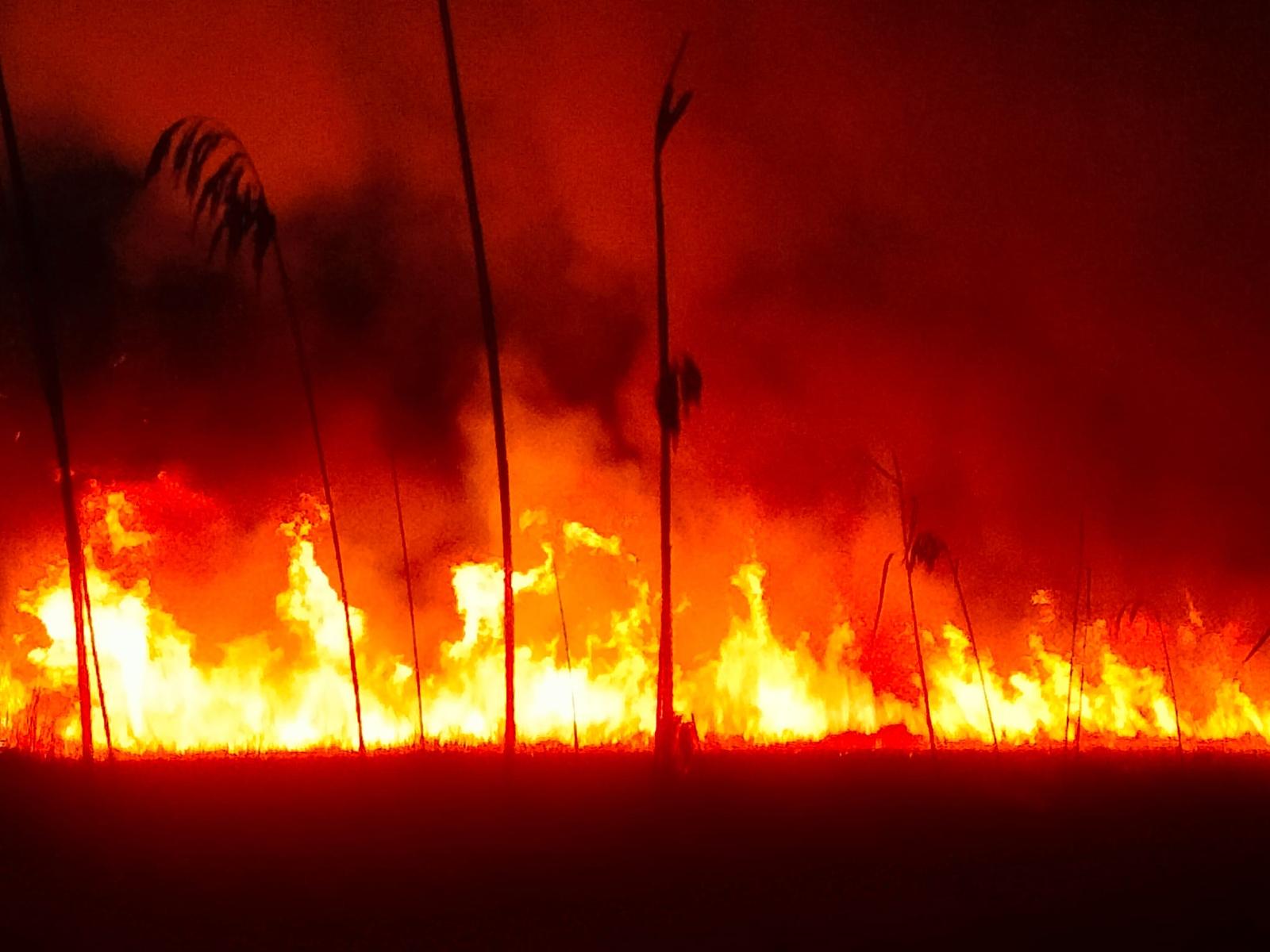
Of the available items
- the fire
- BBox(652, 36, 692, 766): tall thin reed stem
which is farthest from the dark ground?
the fire

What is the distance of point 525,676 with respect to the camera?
2044 inches

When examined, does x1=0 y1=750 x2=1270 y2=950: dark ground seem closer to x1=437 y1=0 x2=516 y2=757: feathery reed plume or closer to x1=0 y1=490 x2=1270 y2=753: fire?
x1=437 y1=0 x2=516 y2=757: feathery reed plume

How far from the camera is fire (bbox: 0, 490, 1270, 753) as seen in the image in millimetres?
46969

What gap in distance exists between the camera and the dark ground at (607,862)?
1279cm

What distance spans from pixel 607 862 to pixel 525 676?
35.8 meters

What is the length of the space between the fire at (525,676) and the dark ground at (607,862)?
19.1 m

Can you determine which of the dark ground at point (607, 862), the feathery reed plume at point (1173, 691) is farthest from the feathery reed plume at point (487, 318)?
the feathery reed plume at point (1173, 691)

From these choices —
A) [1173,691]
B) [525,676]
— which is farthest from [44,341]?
[1173,691]

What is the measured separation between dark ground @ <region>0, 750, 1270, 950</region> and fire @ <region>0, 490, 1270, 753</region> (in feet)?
62.5

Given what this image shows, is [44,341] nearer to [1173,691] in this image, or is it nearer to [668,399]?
[668,399]

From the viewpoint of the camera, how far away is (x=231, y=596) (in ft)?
181

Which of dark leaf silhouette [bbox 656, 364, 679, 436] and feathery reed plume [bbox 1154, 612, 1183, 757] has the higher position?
dark leaf silhouette [bbox 656, 364, 679, 436]

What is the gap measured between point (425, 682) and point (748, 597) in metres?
14.6

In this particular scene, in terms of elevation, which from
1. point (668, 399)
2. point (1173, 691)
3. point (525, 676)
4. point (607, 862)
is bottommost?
point (1173, 691)
